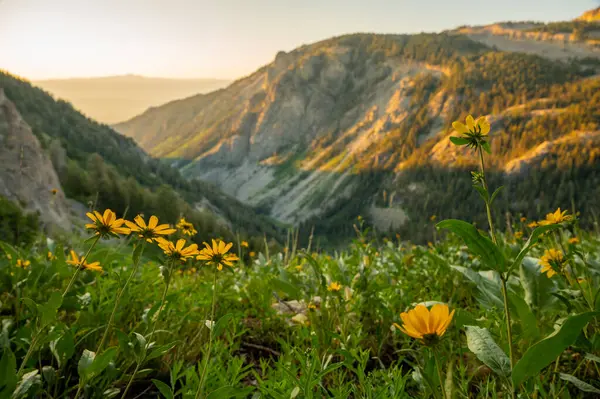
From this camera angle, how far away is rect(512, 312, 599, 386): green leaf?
1.04m

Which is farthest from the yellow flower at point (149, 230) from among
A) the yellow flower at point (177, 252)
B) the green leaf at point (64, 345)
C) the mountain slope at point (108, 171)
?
the mountain slope at point (108, 171)

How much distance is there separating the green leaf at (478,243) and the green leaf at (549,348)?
0.22 metres

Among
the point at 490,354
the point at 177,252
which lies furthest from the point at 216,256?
the point at 490,354

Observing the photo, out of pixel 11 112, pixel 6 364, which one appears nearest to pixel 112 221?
pixel 6 364

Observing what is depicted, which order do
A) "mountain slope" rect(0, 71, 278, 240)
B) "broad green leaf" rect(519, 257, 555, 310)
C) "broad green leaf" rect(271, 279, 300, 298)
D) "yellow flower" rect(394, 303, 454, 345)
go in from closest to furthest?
"yellow flower" rect(394, 303, 454, 345) → "broad green leaf" rect(519, 257, 555, 310) → "broad green leaf" rect(271, 279, 300, 298) → "mountain slope" rect(0, 71, 278, 240)

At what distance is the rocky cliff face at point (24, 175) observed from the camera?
1062 centimetres

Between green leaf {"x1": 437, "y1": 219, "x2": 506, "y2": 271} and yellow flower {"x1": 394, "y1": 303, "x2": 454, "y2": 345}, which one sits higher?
green leaf {"x1": 437, "y1": 219, "x2": 506, "y2": 271}

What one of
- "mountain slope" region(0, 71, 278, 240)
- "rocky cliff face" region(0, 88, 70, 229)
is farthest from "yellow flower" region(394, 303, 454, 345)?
"mountain slope" region(0, 71, 278, 240)

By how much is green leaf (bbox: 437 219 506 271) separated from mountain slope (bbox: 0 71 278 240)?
19710 millimetres

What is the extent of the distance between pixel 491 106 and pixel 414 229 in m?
88.5

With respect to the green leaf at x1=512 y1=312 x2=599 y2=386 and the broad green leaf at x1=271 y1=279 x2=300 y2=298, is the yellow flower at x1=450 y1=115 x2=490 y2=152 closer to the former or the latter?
the green leaf at x1=512 y1=312 x2=599 y2=386

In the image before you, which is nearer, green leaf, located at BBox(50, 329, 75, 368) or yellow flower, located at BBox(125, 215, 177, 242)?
yellow flower, located at BBox(125, 215, 177, 242)

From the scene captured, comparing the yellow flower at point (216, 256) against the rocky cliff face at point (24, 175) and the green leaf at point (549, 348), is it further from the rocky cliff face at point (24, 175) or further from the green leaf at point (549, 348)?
the rocky cliff face at point (24, 175)

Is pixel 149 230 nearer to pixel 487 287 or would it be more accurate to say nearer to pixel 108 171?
pixel 487 287
